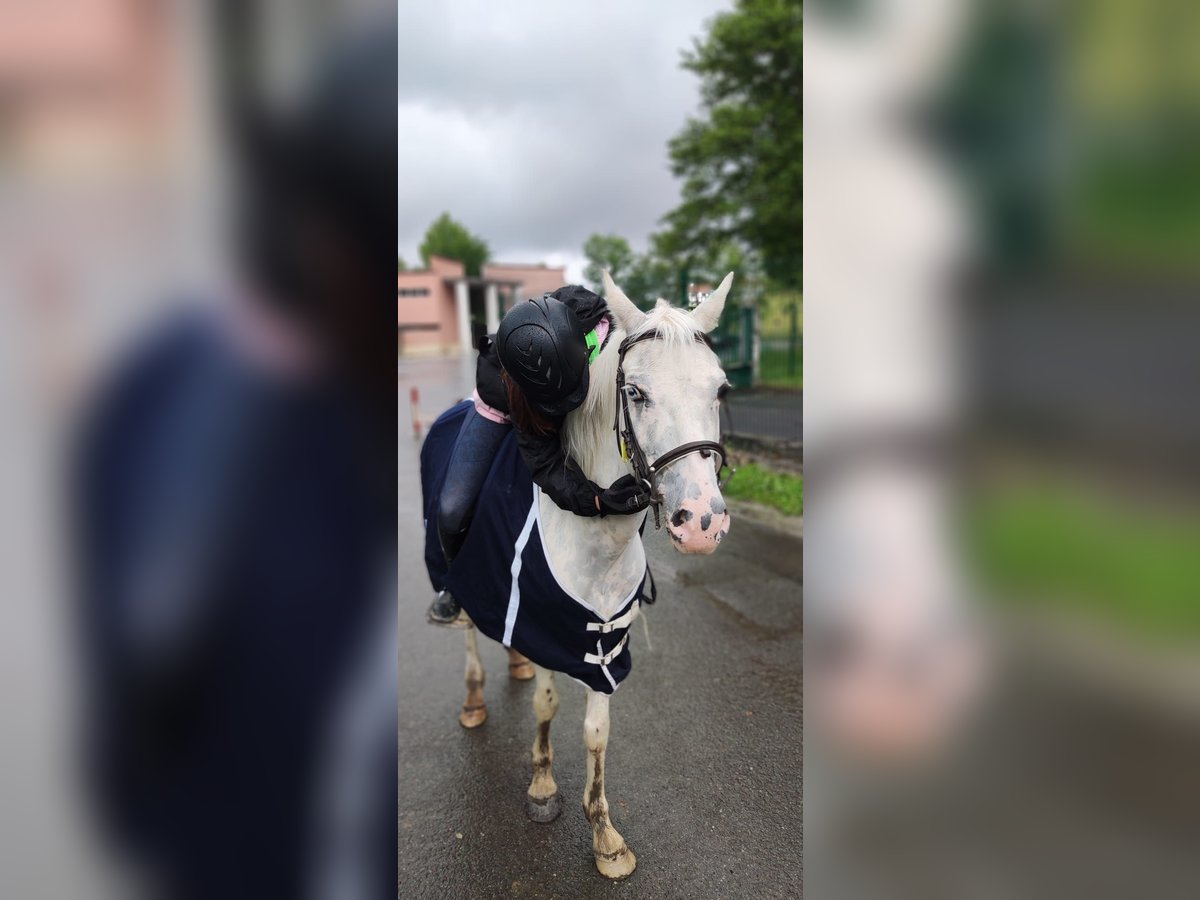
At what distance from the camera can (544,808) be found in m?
2.68

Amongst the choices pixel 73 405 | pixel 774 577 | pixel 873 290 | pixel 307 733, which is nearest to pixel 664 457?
pixel 873 290

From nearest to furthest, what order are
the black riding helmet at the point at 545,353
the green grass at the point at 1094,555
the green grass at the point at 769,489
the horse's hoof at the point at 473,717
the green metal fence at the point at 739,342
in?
1. the green grass at the point at 1094,555
2. the black riding helmet at the point at 545,353
3. the horse's hoof at the point at 473,717
4. the green grass at the point at 769,489
5. the green metal fence at the point at 739,342

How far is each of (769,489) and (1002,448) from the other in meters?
7.10

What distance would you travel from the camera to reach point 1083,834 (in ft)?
1.96

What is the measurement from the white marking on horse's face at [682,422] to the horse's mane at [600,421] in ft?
0.49

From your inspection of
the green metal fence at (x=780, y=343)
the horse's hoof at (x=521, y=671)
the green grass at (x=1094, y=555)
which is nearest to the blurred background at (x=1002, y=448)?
the green grass at (x=1094, y=555)

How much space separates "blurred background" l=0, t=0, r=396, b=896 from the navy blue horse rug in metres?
1.51

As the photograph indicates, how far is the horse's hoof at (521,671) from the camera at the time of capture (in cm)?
383

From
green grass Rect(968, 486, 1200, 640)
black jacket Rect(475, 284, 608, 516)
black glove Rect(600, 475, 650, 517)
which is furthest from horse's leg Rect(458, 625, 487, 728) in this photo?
green grass Rect(968, 486, 1200, 640)

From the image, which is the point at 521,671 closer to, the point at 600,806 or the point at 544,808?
the point at 544,808

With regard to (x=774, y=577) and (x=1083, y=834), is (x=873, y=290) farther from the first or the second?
(x=774, y=577)

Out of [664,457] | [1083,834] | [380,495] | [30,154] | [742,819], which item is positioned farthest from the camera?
[742,819]

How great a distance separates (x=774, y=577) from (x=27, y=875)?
5254mm

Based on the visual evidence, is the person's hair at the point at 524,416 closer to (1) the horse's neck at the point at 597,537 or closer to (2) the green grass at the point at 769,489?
(1) the horse's neck at the point at 597,537
